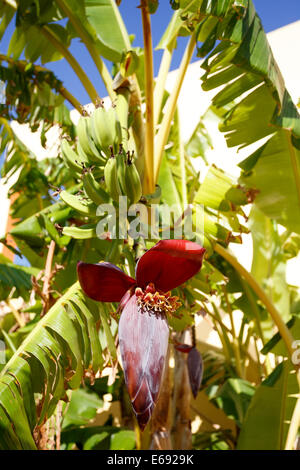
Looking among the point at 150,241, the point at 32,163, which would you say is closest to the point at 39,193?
the point at 32,163

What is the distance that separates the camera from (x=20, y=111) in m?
1.58

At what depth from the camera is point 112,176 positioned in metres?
0.78

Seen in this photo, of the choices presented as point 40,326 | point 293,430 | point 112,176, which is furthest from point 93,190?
point 293,430

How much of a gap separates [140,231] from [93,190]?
148 mm

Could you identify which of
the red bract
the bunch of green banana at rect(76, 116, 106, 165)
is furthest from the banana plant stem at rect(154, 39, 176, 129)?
the red bract

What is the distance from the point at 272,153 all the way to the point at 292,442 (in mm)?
852

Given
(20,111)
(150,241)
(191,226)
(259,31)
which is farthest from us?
(20,111)

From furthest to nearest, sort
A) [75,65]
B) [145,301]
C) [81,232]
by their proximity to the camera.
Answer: [75,65]
[81,232]
[145,301]

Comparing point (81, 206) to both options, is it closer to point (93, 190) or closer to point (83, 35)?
point (93, 190)

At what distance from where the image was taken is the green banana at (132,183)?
77cm

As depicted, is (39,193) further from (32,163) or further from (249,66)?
(249,66)

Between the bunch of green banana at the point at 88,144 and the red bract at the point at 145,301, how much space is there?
0.38m

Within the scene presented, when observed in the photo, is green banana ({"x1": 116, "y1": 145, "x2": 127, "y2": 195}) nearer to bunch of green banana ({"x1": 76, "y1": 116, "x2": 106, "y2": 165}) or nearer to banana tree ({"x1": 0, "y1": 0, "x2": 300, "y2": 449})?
banana tree ({"x1": 0, "y1": 0, "x2": 300, "y2": 449})
